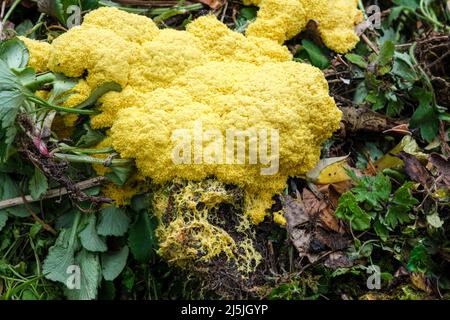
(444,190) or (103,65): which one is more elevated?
(103,65)

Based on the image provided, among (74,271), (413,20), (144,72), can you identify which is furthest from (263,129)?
(413,20)

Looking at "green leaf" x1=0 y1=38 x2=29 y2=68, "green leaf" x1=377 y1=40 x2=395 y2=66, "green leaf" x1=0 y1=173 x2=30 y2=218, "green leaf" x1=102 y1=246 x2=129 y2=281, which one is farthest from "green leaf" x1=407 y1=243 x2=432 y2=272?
"green leaf" x1=0 y1=38 x2=29 y2=68

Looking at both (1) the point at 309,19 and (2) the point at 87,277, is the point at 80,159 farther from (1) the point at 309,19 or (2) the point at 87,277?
(1) the point at 309,19

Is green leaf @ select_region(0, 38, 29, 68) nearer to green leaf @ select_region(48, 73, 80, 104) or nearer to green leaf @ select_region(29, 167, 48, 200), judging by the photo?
green leaf @ select_region(48, 73, 80, 104)

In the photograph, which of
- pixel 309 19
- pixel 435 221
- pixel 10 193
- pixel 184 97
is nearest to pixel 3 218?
pixel 10 193

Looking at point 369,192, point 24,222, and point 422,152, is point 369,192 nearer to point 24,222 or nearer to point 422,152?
point 422,152
